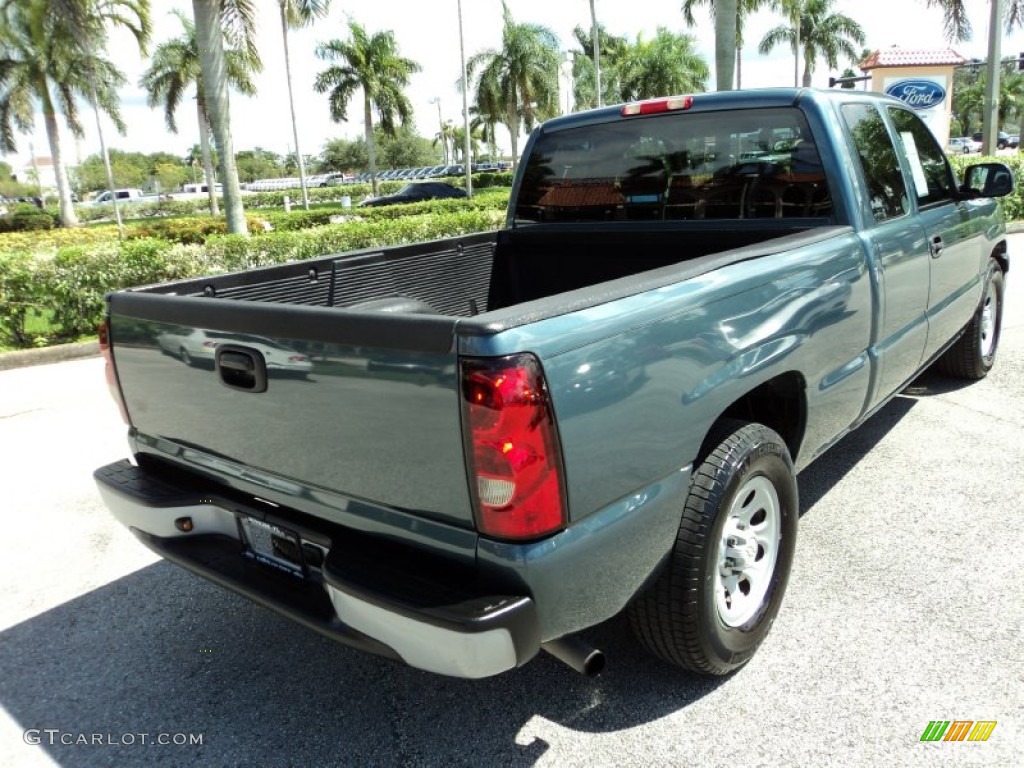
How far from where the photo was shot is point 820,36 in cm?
4584

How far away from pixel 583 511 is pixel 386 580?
0.54 meters

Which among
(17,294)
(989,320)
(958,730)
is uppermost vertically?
(17,294)

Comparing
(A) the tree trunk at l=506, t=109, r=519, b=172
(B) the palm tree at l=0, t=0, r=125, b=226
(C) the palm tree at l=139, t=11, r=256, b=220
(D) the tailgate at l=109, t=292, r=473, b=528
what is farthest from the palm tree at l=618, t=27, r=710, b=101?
(D) the tailgate at l=109, t=292, r=473, b=528

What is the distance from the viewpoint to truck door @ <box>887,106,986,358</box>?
13.3 ft

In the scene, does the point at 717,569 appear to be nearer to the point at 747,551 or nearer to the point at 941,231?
the point at 747,551

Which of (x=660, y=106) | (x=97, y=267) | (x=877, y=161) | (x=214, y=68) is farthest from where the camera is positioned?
(x=214, y=68)

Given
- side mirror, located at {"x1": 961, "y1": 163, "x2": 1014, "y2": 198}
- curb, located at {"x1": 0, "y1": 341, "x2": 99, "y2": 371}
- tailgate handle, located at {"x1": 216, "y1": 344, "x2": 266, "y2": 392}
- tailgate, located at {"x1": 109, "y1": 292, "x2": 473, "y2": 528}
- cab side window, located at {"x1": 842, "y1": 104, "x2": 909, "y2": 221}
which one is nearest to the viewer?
tailgate, located at {"x1": 109, "y1": 292, "x2": 473, "y2": 528}

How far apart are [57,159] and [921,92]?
108 feet

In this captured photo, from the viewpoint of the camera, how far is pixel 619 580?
7.22 ft

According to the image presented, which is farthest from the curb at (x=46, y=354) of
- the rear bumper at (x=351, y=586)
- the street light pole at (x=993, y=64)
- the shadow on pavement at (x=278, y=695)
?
the street light pole at (x=993, y=64)

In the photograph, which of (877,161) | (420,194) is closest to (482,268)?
(877,161)

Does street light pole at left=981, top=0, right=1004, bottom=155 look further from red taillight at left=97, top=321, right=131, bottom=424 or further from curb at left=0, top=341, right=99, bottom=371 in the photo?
red taillight at left=97, top=321, right=131, bottom=424

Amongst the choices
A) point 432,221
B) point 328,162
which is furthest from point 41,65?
point 328,162

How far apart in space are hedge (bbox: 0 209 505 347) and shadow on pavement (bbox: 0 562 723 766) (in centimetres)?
611
